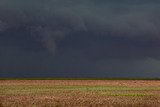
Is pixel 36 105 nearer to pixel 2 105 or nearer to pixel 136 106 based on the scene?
pixel 2 105

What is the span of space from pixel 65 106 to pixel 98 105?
9.59ft

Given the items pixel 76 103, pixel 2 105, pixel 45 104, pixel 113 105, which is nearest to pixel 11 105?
pixel 2 105

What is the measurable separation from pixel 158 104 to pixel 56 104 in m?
8.85

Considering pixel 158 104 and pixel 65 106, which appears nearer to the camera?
pixel 65 106

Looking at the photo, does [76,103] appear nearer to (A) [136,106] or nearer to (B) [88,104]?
(B) [88,104]

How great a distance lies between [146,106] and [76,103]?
19.7ft

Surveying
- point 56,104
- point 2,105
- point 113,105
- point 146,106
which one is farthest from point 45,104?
point 146,106

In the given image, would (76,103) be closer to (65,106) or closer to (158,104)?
(65,106)

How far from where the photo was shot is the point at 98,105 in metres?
34.0

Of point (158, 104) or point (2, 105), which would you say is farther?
point (158, 104)

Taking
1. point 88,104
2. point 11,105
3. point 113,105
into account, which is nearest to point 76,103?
point 88,104

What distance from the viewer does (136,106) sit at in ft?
110

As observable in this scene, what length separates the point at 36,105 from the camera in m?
33.6

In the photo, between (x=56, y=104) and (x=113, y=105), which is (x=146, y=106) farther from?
(x=56, y=104)
